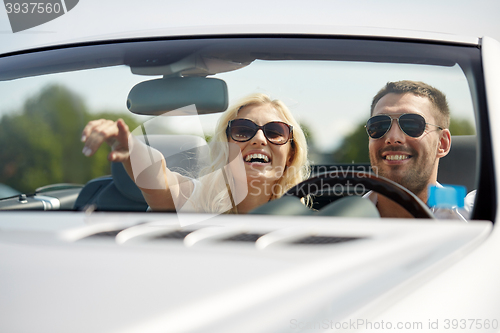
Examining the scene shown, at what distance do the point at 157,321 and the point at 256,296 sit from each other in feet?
→ 0.69

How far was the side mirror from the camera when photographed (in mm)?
1823

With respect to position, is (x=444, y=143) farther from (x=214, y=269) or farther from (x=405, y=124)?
(x=214, y=269)

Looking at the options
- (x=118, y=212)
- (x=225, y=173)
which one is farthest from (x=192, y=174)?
(x=118, y=212)

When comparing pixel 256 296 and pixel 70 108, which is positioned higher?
pixel 70 108

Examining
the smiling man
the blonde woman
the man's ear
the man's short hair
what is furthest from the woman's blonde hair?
the man's ear

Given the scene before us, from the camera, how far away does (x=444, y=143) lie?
1987 mm

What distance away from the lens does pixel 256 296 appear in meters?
0.94

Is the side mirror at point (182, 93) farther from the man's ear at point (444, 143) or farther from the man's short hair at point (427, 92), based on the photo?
Result: the man's ear at point (444, 143)

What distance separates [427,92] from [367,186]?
640 mm

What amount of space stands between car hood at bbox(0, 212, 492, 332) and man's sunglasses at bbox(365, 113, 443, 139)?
65 centimetres

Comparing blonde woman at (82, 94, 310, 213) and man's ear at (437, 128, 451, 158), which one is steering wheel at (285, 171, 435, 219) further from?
man's ear at (437, 128, 451, 158)

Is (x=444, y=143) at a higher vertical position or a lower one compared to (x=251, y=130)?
lower

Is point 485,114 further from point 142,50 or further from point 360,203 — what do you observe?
point 142,50

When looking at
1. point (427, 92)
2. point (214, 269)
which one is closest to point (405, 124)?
point (427, 92)
